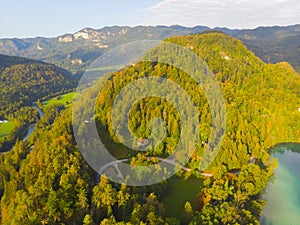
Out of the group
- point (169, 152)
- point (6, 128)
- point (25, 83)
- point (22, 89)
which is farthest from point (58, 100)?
point (169, 152)

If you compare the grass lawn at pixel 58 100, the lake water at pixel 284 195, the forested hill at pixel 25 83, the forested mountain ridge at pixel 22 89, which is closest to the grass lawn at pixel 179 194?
the lake water at pixel 284 195

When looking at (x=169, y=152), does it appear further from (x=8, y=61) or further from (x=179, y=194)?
(x=8, y=61)

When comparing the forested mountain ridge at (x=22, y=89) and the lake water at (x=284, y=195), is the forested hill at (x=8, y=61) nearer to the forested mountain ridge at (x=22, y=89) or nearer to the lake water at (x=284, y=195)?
the forested mountain ridge at (x=22, y=89)

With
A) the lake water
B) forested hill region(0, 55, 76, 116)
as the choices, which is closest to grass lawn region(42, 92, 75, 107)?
forested hill region(0, 55, 76, 116)

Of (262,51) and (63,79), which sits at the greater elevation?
(262,51)

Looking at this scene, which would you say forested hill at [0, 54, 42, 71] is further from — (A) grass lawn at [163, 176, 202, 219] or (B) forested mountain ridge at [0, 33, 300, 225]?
(A) grass lawn at [163, 176, 202, 219]

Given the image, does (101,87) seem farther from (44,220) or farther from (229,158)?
(44,220)

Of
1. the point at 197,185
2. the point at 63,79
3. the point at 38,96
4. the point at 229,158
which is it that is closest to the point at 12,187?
the point at 197,185
